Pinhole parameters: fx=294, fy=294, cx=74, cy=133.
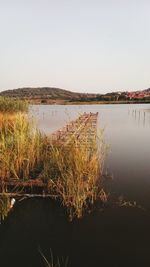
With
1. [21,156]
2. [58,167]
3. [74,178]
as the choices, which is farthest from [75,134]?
[74,178]

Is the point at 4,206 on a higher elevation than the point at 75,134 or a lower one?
lower

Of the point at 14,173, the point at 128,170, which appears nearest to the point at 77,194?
the point at 14,173

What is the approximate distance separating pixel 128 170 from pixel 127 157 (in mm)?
1534

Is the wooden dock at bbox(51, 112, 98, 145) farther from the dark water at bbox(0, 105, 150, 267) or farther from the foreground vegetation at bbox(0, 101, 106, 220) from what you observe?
the dark water at bbox(0, 105, 150, 267)

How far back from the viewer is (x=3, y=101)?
1250 cm

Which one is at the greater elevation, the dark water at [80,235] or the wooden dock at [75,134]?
the wooden dock at [75,134]

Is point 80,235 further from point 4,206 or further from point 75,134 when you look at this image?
point 75,134

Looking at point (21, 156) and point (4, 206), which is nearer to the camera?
point (4, 206)

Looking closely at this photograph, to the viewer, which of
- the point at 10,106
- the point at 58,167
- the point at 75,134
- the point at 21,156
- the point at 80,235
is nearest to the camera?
the point at 80,235

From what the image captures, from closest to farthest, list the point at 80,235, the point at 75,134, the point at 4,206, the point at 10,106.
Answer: the point at 80,235, the point at 4,206, the point at 75,134, the point at 10,106

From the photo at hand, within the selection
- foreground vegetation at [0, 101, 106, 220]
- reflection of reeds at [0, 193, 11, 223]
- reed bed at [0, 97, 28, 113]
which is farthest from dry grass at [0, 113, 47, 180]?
reed bed at [0, 97, 28, 113]

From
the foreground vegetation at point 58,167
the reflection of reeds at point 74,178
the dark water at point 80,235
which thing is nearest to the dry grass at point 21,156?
the foreground vegetation at point 58,167

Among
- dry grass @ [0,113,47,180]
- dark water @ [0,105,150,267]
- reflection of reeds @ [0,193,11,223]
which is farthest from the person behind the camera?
dry grass @ [0,113,47,180]

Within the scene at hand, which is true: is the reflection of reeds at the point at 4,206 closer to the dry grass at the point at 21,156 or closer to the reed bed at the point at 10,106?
the dry grass at the point at 21,156
